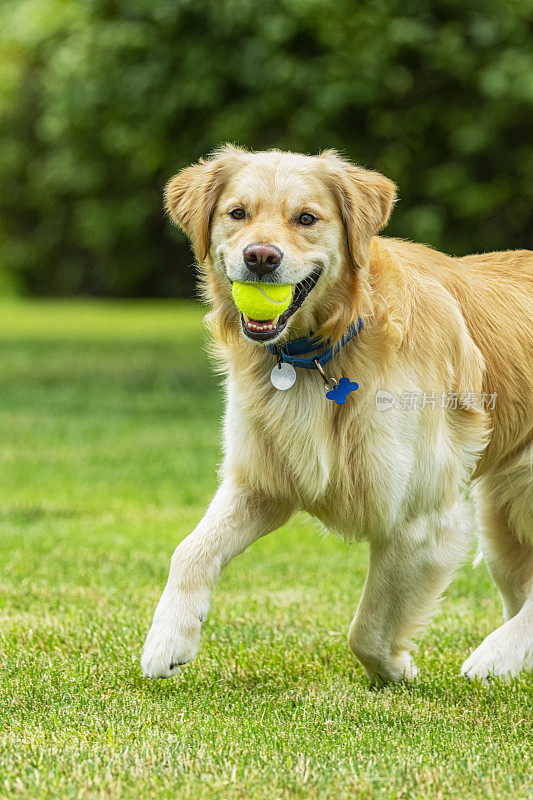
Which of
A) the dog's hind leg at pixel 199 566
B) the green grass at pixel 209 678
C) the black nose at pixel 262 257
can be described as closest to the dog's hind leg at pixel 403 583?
the green grass at pixel 209 678

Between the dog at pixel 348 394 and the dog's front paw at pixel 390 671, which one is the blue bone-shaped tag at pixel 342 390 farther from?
the dog's front paw at pixel 390 671

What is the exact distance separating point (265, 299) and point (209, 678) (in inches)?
60.2

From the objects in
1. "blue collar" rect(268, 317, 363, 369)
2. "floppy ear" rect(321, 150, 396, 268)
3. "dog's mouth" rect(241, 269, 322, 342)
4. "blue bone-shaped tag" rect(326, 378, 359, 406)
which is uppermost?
"floppy ear" rect(321, 150, 396, 268)

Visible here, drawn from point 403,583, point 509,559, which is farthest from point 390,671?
point 509,559

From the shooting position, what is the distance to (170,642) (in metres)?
3.88

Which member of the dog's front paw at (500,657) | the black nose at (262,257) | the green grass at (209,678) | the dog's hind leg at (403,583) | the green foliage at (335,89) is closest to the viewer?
the green grass at (209,678)

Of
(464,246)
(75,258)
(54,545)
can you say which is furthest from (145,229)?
(54,545)

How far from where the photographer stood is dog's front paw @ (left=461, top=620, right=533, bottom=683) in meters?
4.38

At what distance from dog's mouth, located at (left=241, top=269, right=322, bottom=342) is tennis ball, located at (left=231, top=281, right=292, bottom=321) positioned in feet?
0.07

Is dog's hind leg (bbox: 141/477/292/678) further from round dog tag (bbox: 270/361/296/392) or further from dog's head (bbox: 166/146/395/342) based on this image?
dog's head (bbox: 166/146/395/342)

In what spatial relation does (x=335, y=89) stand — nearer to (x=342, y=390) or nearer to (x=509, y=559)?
(x=509, y=559)

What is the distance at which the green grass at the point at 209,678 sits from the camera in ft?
10.7

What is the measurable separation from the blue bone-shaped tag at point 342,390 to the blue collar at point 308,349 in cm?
11

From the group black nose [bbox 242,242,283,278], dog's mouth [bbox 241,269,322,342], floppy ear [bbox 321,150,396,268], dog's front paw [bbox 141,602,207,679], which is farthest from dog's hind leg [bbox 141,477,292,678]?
floppy ear [bbox 321,150,396,268]
